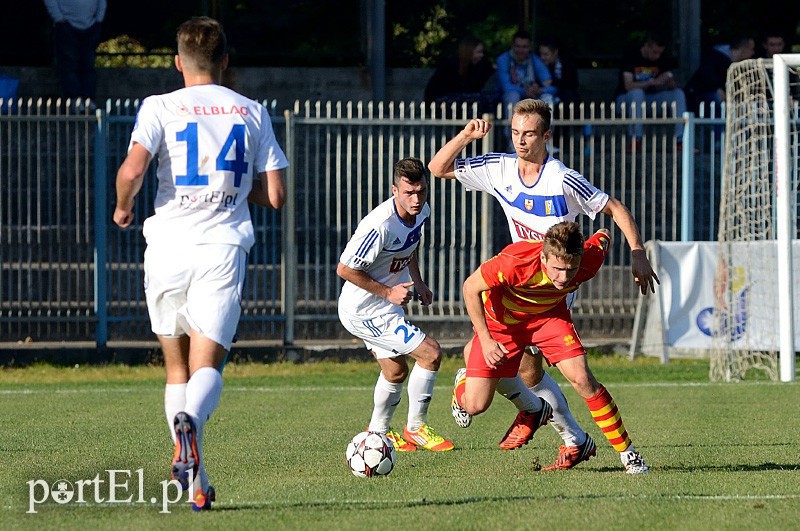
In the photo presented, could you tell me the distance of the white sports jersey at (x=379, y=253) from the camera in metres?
8.56

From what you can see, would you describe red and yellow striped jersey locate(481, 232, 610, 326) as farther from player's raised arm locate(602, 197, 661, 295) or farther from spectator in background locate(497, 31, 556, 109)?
spectator in background locate(497, 31, 556, 109)

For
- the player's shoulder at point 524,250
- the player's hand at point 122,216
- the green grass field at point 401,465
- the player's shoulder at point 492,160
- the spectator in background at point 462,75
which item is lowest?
the green grass field at point 401,465

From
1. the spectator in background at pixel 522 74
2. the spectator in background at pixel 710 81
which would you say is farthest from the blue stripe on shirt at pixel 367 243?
the spectator in background at pixel 710 81

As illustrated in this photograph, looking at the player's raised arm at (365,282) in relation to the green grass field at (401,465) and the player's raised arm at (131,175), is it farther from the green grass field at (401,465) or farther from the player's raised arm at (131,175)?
the player's raised arm at (131,175)

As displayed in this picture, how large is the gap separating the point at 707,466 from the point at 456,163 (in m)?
2.24

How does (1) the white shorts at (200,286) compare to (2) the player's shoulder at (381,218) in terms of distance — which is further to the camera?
(2) the player's shoulder at (381,218)

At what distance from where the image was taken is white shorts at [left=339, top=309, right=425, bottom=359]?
341 inches

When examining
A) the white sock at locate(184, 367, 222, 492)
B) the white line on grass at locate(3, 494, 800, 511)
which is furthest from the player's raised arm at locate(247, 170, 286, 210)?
the white line on grass at locate(3, 494, 800, 511)

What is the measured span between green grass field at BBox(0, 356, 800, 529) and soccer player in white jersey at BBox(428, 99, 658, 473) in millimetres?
187

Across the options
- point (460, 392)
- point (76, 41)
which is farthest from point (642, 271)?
point (76, 41)

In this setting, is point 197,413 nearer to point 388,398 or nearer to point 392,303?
point 392,303

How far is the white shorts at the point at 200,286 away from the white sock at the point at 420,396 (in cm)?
289

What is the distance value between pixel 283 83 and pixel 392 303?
12118 millimetres

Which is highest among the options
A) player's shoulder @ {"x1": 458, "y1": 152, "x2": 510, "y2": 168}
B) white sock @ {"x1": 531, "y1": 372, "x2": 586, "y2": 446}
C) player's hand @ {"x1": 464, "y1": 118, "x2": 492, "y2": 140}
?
player's hand @ {"x1": 464, "y1": 118, "x2": 492, "y2": 140}
